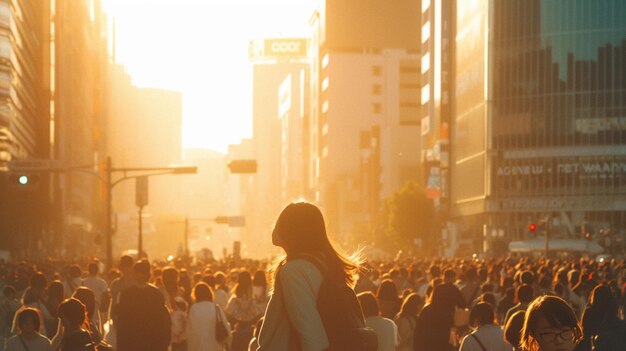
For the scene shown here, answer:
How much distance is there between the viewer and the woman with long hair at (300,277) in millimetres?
7285

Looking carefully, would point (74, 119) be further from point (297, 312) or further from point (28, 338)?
point (297, 312)

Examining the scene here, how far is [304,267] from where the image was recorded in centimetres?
740

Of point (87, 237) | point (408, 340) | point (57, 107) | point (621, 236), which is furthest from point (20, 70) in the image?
point (408, 340)

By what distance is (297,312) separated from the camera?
24.0 ft

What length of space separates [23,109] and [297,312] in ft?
327

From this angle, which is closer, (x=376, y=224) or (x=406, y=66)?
(x=376, y=224)

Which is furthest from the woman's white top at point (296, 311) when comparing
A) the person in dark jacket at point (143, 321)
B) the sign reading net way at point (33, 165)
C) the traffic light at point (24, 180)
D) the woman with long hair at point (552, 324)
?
the sign reading net way at point (33, 165)

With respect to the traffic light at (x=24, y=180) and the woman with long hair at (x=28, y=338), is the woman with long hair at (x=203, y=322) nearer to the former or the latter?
the woman with long hair at (x=28, y=338)

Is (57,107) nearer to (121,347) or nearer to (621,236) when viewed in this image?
(621,236)

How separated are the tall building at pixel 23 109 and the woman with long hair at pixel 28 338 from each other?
5792 cm

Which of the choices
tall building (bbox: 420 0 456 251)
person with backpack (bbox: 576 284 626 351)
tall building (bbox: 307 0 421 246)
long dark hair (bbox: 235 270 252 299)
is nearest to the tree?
tall building (bbox: 420 0 456 251)

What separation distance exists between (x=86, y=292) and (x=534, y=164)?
92.7 m

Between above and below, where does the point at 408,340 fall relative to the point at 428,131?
below

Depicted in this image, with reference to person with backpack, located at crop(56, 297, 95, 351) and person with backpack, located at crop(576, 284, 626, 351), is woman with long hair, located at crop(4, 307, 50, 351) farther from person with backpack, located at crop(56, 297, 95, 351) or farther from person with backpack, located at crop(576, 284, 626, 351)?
person with backpack, located at crop(576, 284, 626, 351)
